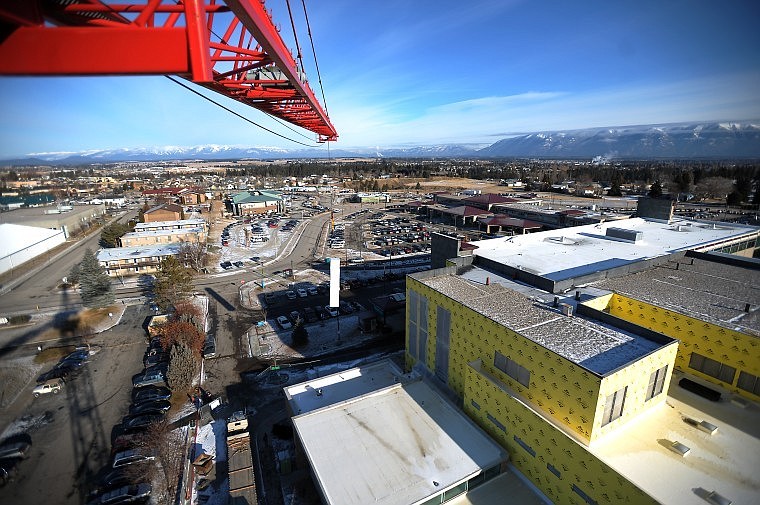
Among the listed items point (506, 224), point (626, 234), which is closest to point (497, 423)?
point (626, 234)

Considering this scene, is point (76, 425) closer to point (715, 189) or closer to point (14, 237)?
point (14, 237)

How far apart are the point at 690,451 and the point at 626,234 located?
17.6 m

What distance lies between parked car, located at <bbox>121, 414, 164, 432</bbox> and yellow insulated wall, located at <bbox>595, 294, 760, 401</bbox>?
19602mm

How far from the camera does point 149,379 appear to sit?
17969 mm

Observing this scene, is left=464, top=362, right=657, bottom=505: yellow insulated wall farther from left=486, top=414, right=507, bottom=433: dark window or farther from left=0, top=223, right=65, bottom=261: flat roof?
left=0, top=223, right=65, bottom=261: flat roof

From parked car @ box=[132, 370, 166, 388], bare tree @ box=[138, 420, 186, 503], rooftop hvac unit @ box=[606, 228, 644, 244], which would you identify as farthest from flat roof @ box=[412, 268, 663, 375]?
parked car @ box=[132, 370, 166, 388]

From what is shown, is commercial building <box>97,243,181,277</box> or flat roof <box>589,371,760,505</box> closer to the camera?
flat roof <box>589,371,760,505</box>

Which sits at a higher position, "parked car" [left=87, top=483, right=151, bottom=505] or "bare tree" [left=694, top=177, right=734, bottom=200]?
"bare tree" [left=694, top=177, right=734, bottom=200]

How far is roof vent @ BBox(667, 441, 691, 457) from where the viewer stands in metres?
8.91

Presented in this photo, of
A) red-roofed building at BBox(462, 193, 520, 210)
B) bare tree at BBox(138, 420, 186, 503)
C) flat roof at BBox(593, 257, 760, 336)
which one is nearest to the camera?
flat roof at BBox(593, 257, 760, 336)

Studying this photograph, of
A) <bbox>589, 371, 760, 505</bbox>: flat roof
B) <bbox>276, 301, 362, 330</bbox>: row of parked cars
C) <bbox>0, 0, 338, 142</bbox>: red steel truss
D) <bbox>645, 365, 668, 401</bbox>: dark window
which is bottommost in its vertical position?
<bbox>276, 301, 362, 330</bbox>: row of parked cars

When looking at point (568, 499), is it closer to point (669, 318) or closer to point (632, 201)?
point (669, 318)

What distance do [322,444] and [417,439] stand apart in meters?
2.97

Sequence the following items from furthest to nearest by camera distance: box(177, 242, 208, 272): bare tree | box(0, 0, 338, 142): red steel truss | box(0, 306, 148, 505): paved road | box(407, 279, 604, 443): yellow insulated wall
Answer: box(177, 242, 208, 272): bare tree < box(0, 306, 148, 505): paved road < box(407, 279, 604, 443): yellow insulated wall < box(0, 0, 338, 142): red steel truss
